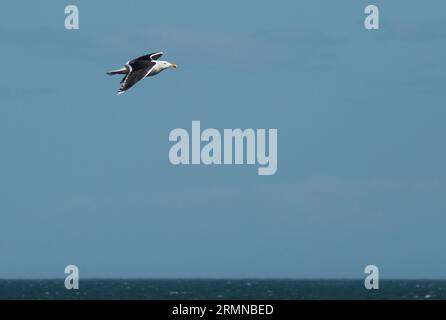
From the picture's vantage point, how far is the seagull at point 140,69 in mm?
58719

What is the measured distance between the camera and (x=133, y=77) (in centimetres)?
5884

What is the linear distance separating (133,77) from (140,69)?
616 mm

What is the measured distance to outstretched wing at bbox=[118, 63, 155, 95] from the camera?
192 feet

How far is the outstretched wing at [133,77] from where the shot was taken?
58562 mm

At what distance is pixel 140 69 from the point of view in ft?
194

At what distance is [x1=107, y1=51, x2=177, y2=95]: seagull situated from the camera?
5872 centimetres
